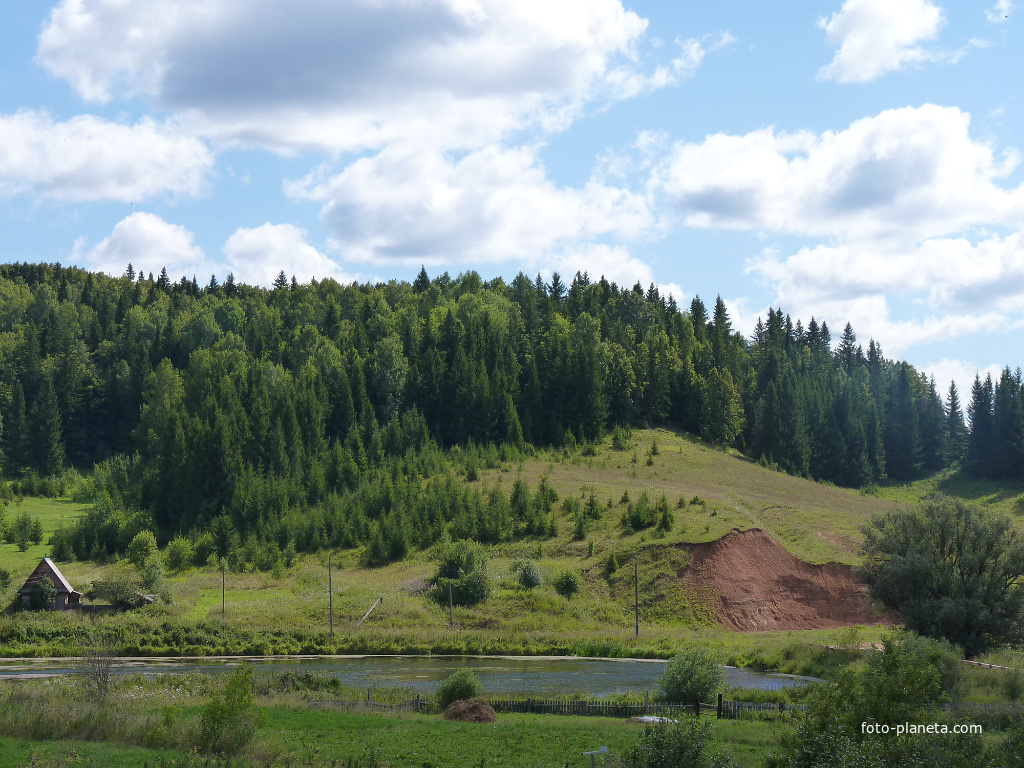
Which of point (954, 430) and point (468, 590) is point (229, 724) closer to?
point (468, 590)

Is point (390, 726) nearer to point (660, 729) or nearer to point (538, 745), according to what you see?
point (538, 745)

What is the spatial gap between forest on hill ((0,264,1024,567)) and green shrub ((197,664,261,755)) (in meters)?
63.5

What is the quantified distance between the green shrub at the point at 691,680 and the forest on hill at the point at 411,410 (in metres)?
48.0

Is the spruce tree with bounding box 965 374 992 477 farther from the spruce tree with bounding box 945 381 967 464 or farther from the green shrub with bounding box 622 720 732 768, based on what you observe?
the green shrub with bounding box 622 720 732 768

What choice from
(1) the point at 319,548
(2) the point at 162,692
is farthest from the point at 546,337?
(2) the point at 162,692

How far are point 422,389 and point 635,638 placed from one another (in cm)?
8115

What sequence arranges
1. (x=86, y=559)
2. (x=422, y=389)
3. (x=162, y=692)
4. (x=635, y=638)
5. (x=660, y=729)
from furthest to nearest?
(x=422, y=389) → (x=86, y=559) → (x=635, y=638) → (x=162, y=692) → (x=660, y=729)

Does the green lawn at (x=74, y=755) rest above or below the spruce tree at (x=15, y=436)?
below

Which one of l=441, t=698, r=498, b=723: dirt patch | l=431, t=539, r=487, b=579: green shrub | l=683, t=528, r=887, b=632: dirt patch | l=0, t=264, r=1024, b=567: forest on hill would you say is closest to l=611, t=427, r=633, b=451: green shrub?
l=0, t=264, r=1024, b=567: forest on hill

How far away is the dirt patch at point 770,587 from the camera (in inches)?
2963

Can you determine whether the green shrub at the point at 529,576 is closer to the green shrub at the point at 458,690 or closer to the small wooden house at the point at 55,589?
the small wooden house at the point at 55,589

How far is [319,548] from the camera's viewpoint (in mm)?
100375

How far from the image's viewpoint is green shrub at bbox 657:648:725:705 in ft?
127

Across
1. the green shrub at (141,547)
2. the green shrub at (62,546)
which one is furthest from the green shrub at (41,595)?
the green shrub at (62,546)
